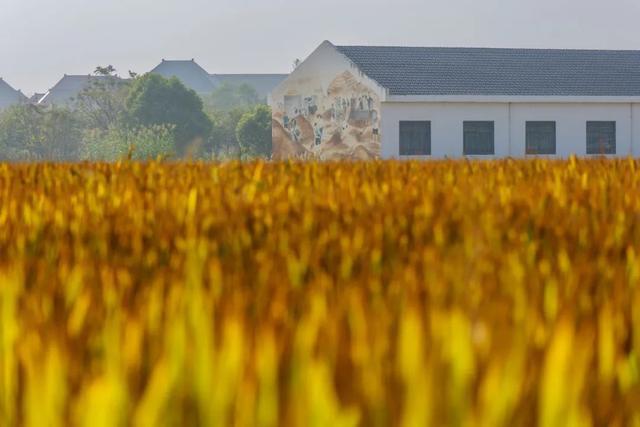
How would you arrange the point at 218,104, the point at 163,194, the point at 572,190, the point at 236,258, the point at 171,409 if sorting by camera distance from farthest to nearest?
the point at 218,104 → the point at 572,190 → the point at 163,194 → the point at 236,258 → the point at 171,409

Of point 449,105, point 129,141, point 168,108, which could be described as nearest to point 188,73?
point 168,108

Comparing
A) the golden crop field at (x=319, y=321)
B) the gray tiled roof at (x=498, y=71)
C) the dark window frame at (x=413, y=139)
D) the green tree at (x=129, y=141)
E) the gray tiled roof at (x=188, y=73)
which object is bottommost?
the golden crop field at (x=319, y=321)

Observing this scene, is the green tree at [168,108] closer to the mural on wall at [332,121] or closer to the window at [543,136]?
the mural on wall at [332,121]

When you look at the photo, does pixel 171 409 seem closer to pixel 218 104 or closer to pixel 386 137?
pixel 386 137

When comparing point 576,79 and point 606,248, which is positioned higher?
point 576,79

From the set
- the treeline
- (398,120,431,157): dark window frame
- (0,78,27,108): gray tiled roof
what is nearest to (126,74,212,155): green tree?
the treeline

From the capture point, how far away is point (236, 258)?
2.71 meters

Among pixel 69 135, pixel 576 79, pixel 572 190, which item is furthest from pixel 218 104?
pixel 572 190

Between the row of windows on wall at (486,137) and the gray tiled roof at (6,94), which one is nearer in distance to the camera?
the row of windows on wall at (486,137)

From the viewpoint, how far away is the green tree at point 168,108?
91.8 m

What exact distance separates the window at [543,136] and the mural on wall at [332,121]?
645 centimetres

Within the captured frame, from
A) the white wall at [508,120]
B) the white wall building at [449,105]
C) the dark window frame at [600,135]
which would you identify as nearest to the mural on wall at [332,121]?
the white wall building at [449,105]

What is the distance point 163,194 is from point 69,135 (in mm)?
100062

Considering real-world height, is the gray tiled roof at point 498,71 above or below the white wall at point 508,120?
above
